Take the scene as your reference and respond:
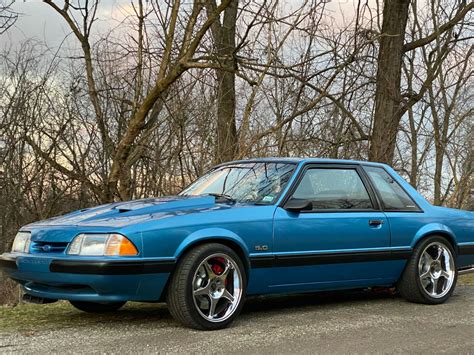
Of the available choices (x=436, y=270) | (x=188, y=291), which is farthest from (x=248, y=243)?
(x=436, y=270)

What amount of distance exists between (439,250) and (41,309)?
4300mm

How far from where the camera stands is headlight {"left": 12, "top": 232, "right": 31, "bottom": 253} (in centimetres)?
546

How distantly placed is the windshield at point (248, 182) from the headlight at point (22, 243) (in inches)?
72.4

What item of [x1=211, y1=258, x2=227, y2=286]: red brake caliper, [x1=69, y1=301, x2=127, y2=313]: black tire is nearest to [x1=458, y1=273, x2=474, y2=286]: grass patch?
[x1=211, y1=258, x2=227, y2=286]: red brake caliper

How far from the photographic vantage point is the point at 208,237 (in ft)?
17.5

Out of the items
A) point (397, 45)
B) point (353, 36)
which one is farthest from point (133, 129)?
point (397, 45)

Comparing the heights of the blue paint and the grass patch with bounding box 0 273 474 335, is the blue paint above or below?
above

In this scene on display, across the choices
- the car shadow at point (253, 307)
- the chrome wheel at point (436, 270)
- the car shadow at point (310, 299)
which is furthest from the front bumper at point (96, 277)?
the chrome wheel at point (436, 270)

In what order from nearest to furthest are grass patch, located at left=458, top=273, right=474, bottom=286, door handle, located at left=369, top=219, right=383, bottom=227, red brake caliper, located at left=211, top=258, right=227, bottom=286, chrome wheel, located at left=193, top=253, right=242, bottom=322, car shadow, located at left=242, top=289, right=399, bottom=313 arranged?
chrome wheel, located at left=193, top=253, right=242, bottom=322, red brake caliper, located at left=211, top=258, right=227, bottom=286, door handle, located at left=369, top=219, right=383, bottom=227, car shadow, located at left=242, top=289, right=399, bottom=313, grass patch, located at left=458, top=273, right=474, bottom=286

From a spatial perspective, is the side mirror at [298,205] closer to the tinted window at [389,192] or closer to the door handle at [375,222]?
the door handle at [375,222]

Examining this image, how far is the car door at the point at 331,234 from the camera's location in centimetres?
587

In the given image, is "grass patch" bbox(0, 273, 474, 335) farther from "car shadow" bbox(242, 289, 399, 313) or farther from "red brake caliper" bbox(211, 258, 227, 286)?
"car shadow" bbox(242, 289, 399, 313)

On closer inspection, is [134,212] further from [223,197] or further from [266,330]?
[266,330]

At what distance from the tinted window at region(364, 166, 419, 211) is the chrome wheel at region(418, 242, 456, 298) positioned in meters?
0.51
